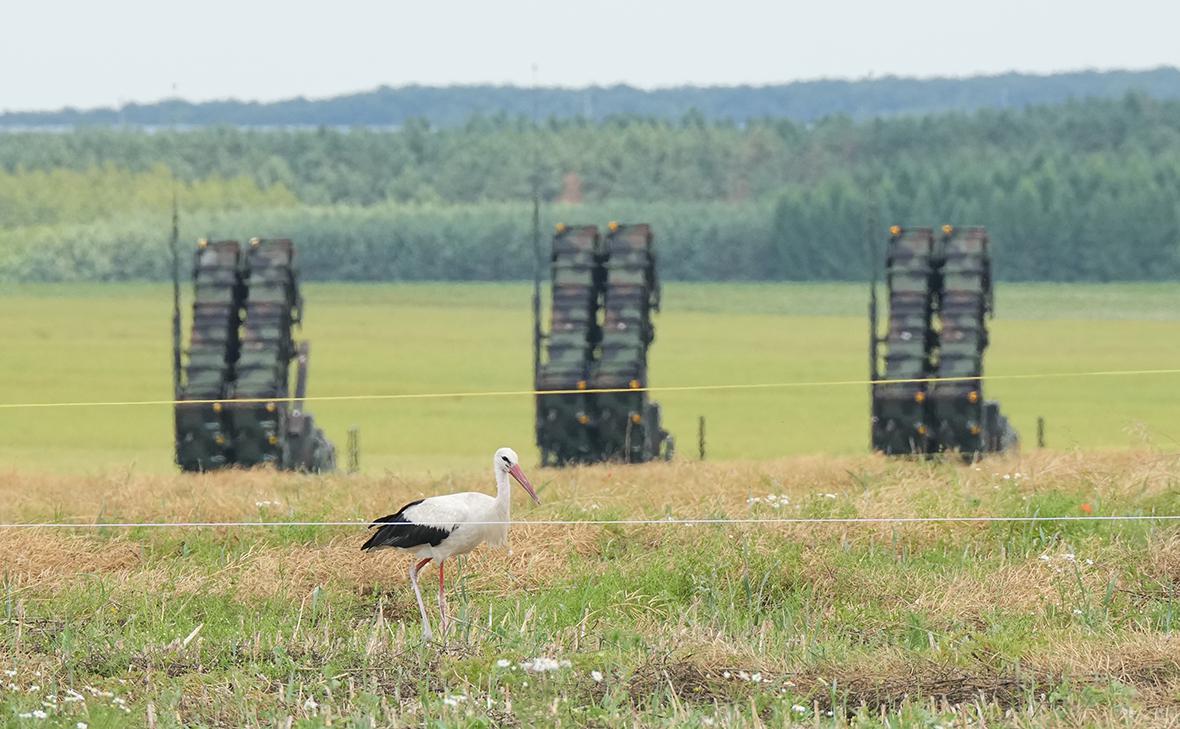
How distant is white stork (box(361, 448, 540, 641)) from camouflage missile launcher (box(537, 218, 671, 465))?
14.5 metres

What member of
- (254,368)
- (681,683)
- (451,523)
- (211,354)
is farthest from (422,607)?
(211,354)

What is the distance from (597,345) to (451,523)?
51.9ft

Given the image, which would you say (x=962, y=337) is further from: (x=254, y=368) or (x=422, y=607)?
(x=422, y=607)

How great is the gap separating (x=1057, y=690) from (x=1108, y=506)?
4934 millimetres

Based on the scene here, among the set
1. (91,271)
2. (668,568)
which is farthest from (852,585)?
(91,271)

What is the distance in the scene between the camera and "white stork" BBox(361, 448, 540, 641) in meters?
11.1

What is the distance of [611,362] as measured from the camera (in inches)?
1032

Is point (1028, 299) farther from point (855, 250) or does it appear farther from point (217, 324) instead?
point (217, 324)

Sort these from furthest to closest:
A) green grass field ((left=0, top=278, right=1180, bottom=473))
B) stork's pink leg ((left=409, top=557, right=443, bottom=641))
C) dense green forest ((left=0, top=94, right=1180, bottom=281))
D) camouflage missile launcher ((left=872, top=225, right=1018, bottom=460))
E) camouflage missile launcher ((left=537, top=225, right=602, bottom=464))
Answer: dense green forest ((left=0, top=94, right=1180, bottom=281)) < green grass field ((left=0, top=278, right=1180, bottom=473)) < camouflage missile launcher ((left=537, top=225, right=602, bottom=464)) < camouflage missile launcher ((left=872, top=225, right=1018, bottom=460)) < stork's pink leg ((left=409, top=557, right=443, bottom=641))

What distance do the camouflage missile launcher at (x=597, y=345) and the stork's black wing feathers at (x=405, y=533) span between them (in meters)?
14.5

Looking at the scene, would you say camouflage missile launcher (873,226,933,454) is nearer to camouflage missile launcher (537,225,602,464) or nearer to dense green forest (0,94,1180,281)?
camouflage missile launcher (537,225,602,464)

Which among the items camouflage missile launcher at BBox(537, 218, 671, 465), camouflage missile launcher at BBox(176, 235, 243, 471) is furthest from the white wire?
camouflage missile launcher at BBox(537, 218, 671, 465)

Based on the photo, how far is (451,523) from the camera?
11.1 m

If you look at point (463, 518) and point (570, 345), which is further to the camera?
point (570, 345)
